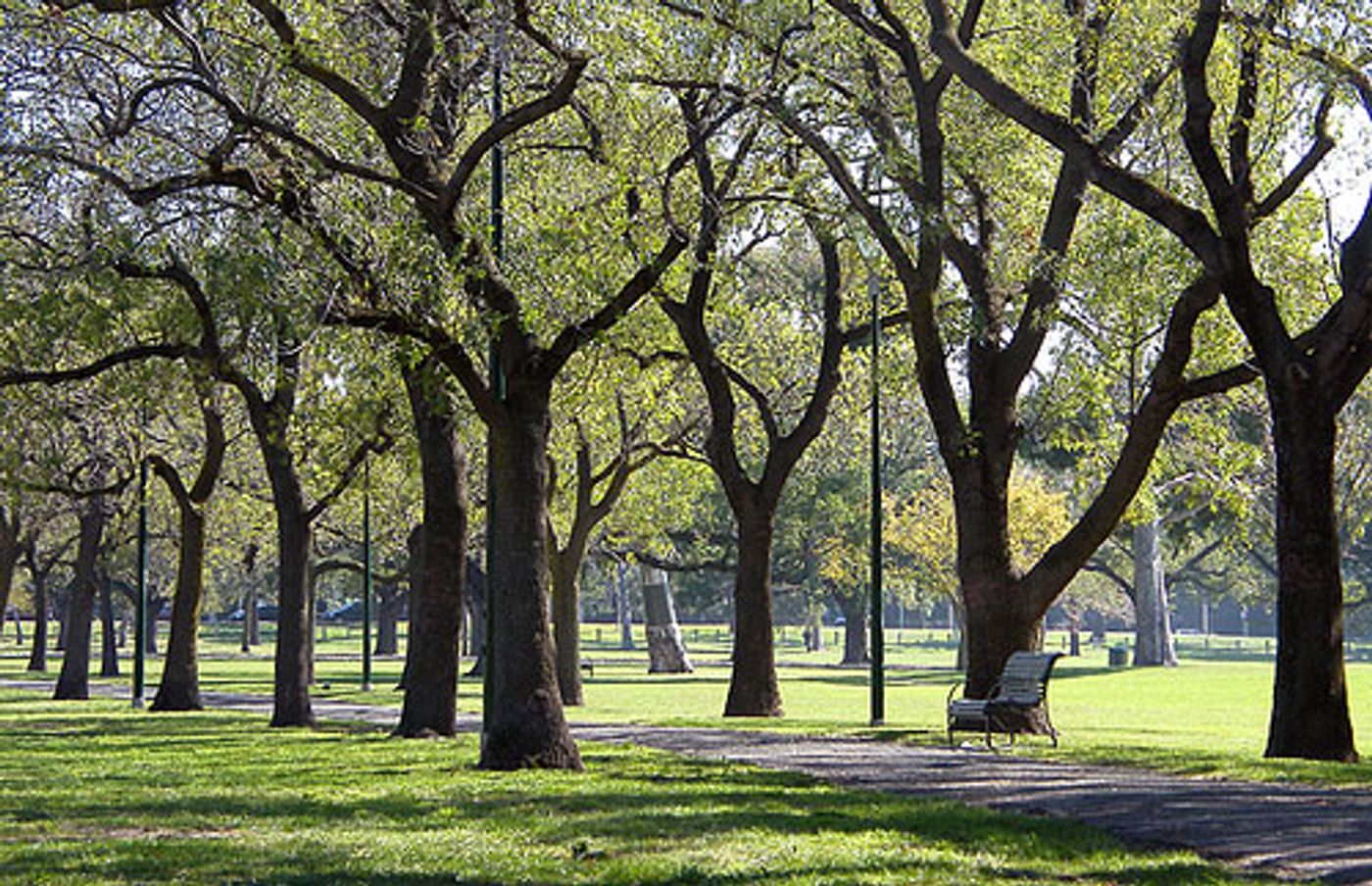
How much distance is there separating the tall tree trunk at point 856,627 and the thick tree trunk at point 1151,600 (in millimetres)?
13690

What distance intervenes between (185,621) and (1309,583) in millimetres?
20496

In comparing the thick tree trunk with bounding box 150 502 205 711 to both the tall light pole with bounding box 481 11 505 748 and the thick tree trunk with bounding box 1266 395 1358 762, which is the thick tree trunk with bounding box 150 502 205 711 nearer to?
the tall light pole with bounding box 481 11 505 748

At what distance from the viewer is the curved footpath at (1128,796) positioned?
457 inches

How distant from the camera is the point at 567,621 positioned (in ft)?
128

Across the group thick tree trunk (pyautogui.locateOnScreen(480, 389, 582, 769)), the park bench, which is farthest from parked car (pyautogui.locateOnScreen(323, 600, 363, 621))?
thick tree trunk (pyautogui.locateOnScreen(480, 389, 582, 769))

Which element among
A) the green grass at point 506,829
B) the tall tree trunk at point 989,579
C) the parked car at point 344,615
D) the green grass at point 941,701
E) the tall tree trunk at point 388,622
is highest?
the parked car at point 344,615

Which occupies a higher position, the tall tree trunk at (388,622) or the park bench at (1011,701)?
the tall tree trunk at (388,622)

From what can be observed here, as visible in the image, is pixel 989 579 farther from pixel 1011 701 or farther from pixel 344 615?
pixel 344 615

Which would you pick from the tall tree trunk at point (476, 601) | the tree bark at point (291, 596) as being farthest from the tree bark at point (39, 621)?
the tree bark at point (291, 596)

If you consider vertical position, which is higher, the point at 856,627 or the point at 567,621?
the point at 856,627

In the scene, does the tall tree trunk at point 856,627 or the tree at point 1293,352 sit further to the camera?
the tall tree trunk at point 856,627

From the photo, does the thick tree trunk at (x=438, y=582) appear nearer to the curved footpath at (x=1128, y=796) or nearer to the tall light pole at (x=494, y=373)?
the curved footpath at (x=1128, y=796)

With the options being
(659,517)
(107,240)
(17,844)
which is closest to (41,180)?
(107,240)

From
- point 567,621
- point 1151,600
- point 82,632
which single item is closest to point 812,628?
point 1151,600
